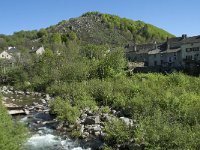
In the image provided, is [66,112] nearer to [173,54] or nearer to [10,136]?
[10,136]

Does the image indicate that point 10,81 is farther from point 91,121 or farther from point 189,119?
point 189,119

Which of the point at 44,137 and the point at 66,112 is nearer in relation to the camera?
the point at 44,137

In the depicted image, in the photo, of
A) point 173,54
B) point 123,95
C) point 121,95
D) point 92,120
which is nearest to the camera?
point 92,120

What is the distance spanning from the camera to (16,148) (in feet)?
59.6

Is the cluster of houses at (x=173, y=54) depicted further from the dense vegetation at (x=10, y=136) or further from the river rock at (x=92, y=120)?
the dense vegetation at (x=10, y=136)

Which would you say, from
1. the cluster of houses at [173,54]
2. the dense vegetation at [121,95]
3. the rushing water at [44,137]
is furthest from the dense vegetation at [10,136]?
the cluster of houses at [173,54]

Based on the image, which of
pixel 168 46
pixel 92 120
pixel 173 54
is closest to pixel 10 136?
pixel 92 120

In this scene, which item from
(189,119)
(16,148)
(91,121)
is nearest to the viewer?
(16,148)

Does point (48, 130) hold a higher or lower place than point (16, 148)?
lower

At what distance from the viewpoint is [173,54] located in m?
74.6

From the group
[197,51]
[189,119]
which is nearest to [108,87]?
[189,119]

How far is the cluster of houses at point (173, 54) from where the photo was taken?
225 ft

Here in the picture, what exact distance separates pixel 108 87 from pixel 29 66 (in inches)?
1366

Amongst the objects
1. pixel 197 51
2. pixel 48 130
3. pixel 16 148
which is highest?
pixel 197 51
